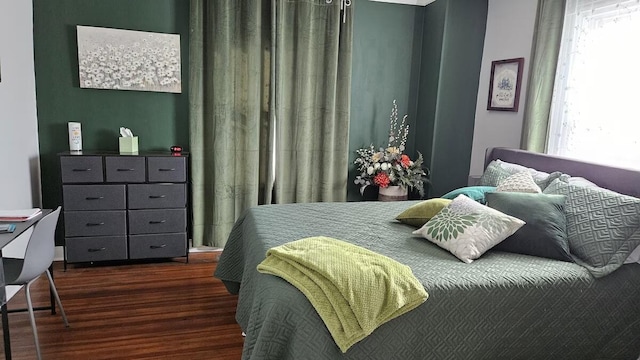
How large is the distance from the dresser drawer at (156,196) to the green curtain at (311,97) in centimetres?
91

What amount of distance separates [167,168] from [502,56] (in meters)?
3.05

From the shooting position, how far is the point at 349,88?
4.07m

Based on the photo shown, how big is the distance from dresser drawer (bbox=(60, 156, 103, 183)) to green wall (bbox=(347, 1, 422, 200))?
227 centimetres

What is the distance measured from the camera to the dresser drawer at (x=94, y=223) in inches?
132

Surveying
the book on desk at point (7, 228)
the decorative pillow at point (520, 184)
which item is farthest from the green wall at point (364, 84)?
the book on desk at point (7, 228)

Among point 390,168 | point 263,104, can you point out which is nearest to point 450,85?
point 390,168

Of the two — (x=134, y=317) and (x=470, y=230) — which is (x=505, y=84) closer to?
(x=470, y=230)

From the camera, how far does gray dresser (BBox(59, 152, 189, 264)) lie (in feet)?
10.9

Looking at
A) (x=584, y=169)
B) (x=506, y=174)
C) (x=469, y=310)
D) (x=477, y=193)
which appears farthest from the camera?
(x=506, y=174)

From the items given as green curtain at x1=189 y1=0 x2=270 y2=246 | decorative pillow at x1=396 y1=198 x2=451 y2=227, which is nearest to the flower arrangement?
green curtain at x1=189 y1=0 x2=270 y2=246

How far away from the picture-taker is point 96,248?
3426 millimetres

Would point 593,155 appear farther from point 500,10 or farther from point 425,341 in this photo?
point 425,341

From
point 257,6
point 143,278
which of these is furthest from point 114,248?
point 257,6

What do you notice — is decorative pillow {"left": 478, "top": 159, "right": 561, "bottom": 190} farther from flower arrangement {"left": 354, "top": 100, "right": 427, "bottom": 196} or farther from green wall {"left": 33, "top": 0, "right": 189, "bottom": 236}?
green wall {"left": 33, "top": 0, "right": 189, "bottom": 236}
